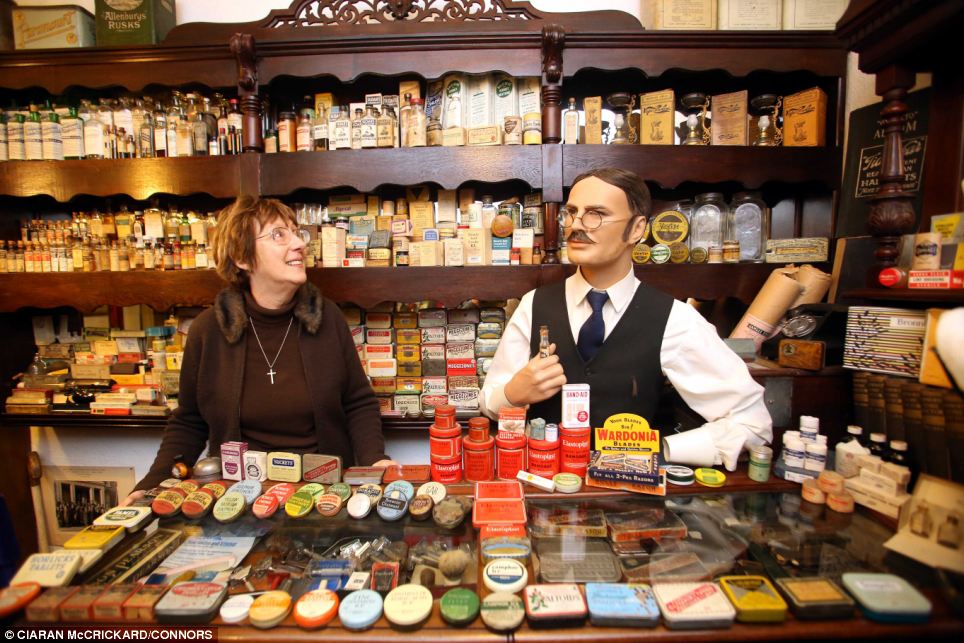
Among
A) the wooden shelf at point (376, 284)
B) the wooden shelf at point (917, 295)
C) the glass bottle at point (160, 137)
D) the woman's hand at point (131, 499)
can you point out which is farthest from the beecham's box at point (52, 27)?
the wooden shelf at point (917, 295)

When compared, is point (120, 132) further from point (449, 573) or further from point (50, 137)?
point (449, 573)

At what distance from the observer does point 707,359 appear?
54.7 inches

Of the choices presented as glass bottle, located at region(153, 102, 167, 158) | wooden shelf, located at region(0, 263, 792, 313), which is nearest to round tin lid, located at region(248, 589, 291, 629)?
wooden shelf, located at region(0, 263, 792, 313)

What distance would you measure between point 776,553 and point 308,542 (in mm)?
951

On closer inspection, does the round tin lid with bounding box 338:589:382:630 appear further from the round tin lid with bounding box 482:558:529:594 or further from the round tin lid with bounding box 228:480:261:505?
the round tin lid with bounding box 228:480:261:505

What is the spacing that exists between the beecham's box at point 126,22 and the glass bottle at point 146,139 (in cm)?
37

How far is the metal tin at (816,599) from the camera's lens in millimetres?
688

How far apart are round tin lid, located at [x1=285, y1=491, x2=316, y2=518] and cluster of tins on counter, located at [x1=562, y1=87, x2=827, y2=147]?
1.84m

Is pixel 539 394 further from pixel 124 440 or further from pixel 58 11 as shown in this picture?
pixel 58 11

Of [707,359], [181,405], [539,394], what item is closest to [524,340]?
[539,394]

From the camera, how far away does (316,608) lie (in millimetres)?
716

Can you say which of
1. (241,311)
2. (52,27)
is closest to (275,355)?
(241,311)

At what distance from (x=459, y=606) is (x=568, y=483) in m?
0.40

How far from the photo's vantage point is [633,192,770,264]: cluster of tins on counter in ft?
6.79
